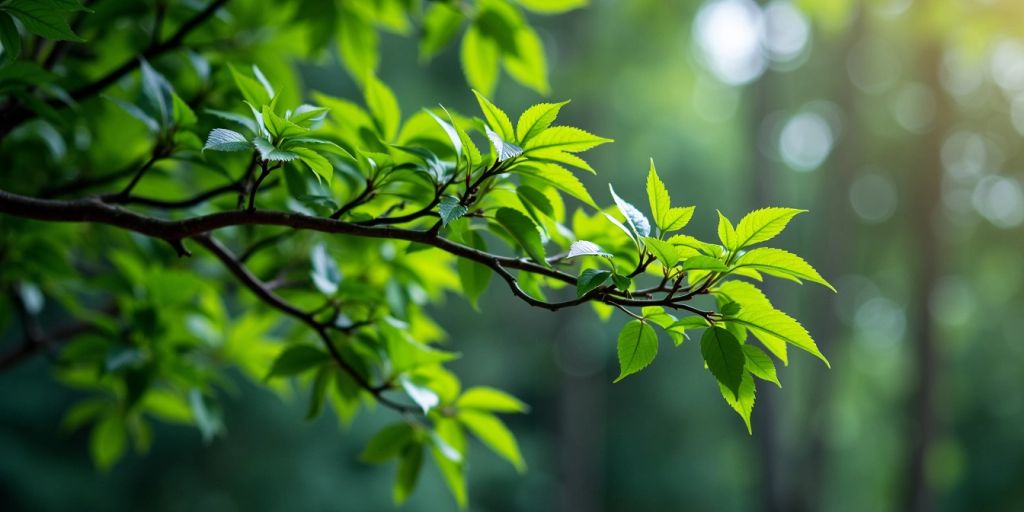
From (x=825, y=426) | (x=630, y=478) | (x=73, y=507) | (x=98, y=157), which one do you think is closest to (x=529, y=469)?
(x=630, y=478)

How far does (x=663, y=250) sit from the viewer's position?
26.2 inches

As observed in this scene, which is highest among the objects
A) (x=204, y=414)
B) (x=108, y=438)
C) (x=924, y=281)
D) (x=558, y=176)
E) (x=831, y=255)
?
(x=558, y=176)

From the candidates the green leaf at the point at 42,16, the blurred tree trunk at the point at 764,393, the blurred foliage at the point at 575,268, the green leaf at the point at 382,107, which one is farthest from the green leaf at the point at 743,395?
the blurred tree trunk at the point at 764,393

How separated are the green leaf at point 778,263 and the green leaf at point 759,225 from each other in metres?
0.02

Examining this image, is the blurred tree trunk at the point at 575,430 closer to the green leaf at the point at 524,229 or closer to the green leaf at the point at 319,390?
the green leaf at the point at 319,390

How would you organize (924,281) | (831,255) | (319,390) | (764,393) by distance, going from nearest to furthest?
(319,390)
(924,281)
(764,393)
(831,255)

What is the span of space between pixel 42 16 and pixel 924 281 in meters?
4.88

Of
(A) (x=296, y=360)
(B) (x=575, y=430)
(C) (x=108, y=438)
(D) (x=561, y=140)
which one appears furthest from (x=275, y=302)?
(B) (x=575, y=430)

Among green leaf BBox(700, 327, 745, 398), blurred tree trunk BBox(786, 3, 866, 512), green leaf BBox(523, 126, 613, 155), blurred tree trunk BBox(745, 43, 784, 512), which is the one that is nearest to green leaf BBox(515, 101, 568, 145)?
green leaf BBox(523, 126, 613, 155)

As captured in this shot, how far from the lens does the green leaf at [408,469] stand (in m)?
1.12

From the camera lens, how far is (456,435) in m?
1.11

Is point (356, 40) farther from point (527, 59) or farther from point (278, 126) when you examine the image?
point (278, 126)

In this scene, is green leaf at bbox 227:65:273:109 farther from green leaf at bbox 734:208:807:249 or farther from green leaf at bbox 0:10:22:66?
green leaf at bbox 734:208:807:249

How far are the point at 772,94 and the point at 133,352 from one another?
5794 mm
